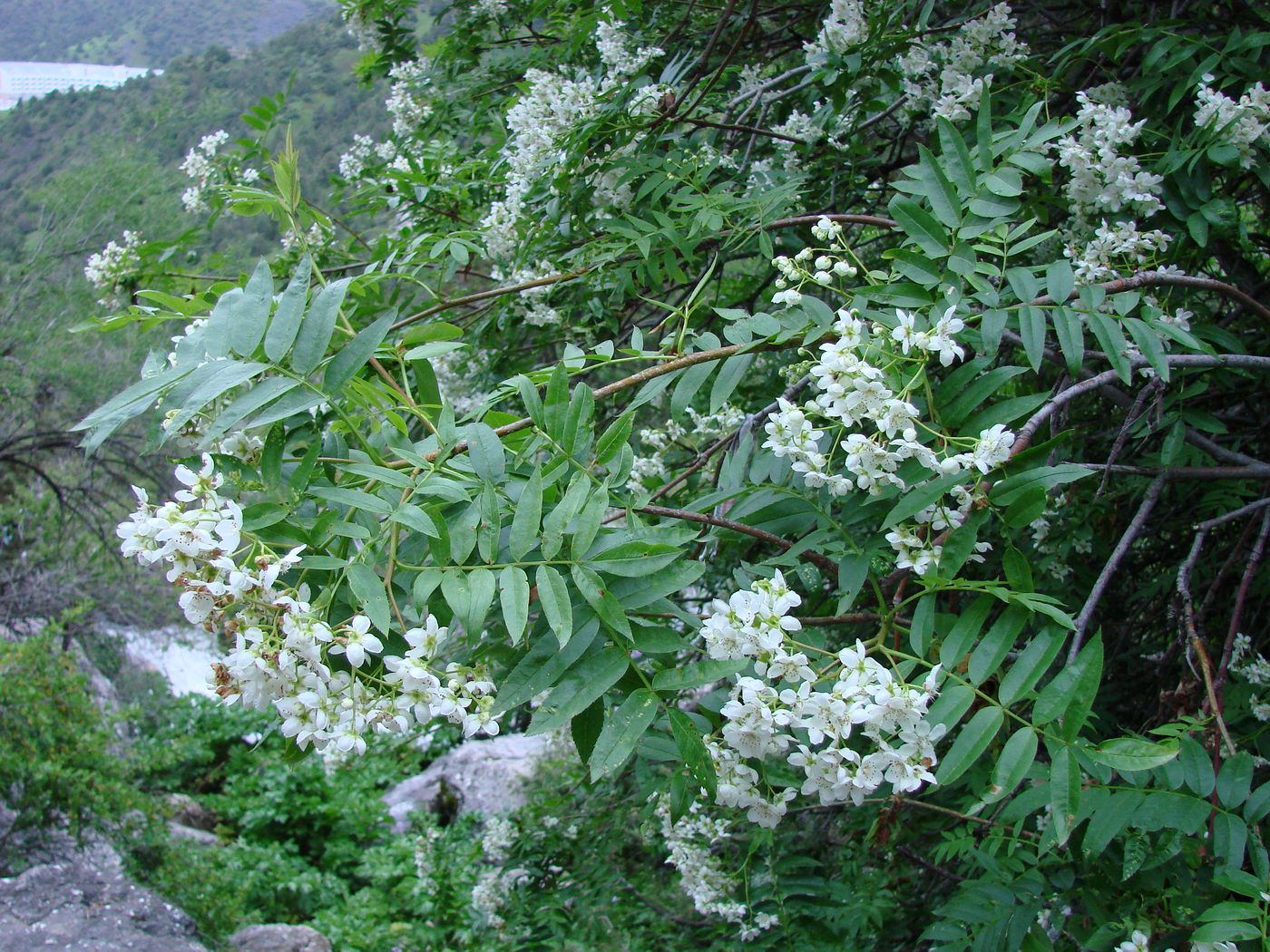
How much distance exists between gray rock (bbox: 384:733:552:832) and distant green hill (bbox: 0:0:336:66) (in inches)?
531

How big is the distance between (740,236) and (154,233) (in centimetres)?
1092

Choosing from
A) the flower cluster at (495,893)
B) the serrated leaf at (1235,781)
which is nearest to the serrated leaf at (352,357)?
the serrated leaf at (1235,781)

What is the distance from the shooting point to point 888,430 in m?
1.25

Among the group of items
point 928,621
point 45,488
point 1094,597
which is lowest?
point 45,488

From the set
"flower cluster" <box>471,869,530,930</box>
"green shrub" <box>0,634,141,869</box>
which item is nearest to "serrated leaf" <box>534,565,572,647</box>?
"flower cluster" <box>471,869,530,930</box>

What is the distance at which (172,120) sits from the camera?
43.8ft

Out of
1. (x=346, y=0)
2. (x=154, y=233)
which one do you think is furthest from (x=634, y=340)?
(x=154, y=233)

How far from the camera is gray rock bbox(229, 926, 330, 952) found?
6.04 meters

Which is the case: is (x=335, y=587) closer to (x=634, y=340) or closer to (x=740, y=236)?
(x=634, y=340)

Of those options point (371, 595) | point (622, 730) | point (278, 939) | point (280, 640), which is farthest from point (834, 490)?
point (278, 939)

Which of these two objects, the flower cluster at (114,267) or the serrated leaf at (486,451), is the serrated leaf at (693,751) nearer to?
the serrated leaf at (486,451)

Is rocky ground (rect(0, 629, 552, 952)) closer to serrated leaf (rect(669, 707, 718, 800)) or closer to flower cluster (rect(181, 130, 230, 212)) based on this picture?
flower cluster (rect(181, 130, 230, 212))

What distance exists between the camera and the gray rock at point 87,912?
511 centimetres

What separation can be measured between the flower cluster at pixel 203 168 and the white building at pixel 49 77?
47.2 feet
